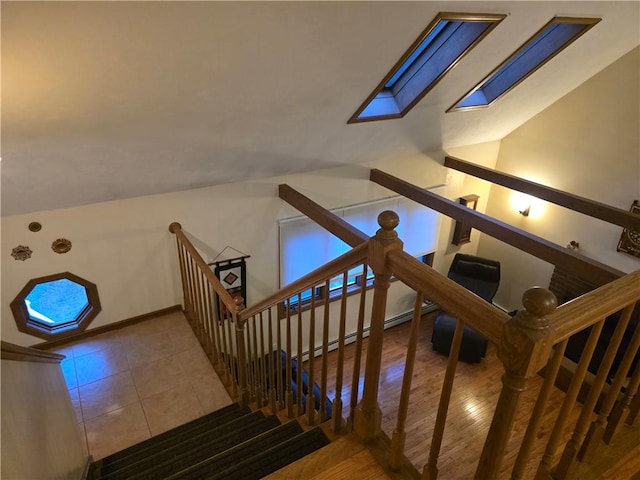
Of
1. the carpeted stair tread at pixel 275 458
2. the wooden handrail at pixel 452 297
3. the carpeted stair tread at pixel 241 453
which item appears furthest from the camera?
the carpeted stair tread at pixel 241 453

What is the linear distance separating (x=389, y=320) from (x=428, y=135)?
2619mm

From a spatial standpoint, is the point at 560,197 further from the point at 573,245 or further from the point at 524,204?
the point at 524,204

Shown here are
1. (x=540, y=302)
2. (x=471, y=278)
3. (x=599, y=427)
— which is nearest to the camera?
(x=540, y=302)

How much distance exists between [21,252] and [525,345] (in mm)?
3793

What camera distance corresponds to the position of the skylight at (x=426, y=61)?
2.75m

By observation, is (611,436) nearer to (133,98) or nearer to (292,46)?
(292,46)

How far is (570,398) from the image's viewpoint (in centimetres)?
127

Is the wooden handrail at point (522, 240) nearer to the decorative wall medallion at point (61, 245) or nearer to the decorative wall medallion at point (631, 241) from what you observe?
the decorative wall medallion at point (631, 241)

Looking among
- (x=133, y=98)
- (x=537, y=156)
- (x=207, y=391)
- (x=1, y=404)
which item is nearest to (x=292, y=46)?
(x=133, y=98)

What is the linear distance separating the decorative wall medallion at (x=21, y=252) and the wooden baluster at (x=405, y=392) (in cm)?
328

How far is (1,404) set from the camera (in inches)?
55.0

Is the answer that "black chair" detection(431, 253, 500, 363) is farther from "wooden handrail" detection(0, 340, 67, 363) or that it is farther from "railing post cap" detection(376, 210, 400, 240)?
"wooden handrail" detection(0, 340, 67, 363)

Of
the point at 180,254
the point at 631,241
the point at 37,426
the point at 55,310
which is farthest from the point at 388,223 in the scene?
the point at 631,241

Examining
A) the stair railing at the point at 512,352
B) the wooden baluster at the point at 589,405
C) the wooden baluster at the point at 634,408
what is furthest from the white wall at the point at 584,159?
the wooden baluster at the point at 589,405
